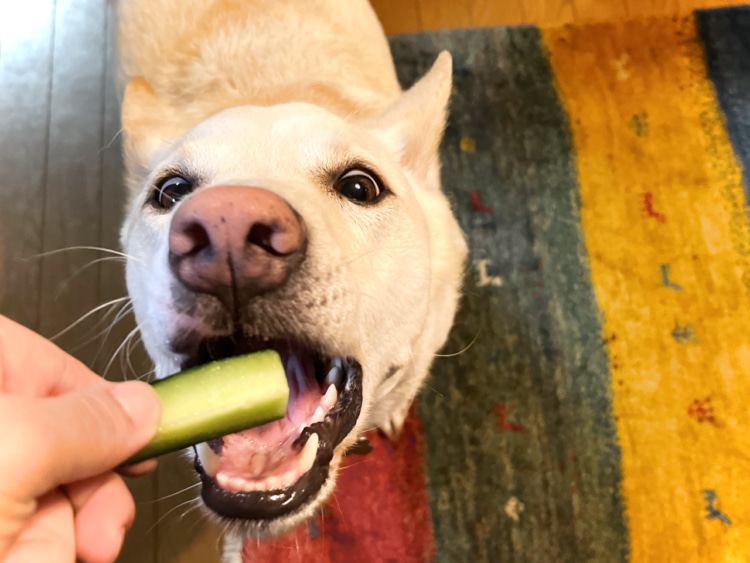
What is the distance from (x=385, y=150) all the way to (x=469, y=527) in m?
1.75

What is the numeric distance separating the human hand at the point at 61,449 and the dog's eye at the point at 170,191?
1.64 feet

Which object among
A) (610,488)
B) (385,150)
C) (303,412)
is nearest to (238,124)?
(385,150)

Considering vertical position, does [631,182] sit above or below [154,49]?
below

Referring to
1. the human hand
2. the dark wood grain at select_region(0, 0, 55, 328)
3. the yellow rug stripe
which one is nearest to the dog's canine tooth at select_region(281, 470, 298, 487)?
the human hand

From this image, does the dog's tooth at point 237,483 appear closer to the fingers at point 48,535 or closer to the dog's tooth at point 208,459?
the dog's tooth at point 208,459

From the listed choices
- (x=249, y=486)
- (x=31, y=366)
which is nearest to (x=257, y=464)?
(x=249, y=486)

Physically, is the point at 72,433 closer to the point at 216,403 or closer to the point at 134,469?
the point at 216,403

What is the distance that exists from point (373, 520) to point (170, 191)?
67.8 inches

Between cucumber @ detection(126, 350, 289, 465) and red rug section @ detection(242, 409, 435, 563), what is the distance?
1.39 meters

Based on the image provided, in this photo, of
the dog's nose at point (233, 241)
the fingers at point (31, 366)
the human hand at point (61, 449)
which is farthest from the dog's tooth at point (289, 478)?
the fingers at point (31, 366)

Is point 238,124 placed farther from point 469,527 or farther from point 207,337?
point 469,527

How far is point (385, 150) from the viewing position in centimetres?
174

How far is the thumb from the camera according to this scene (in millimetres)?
830

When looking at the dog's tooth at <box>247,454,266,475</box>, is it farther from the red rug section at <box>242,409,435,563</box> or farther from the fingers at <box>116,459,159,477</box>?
the red rug section at <box>242,409,435,563</box>
